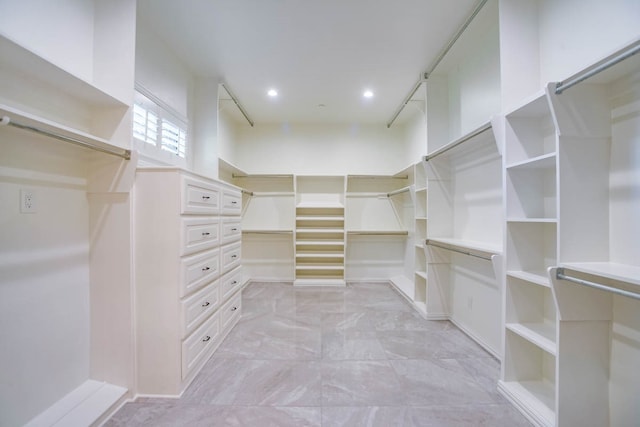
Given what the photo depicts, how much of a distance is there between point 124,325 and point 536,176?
285 cm

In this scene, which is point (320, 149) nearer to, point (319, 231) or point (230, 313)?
point (319, 231)

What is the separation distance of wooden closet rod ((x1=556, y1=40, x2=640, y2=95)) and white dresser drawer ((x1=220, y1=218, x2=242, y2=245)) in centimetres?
242

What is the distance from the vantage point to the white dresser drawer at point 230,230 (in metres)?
2.18

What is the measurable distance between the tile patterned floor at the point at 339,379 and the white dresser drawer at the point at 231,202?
4.03ft

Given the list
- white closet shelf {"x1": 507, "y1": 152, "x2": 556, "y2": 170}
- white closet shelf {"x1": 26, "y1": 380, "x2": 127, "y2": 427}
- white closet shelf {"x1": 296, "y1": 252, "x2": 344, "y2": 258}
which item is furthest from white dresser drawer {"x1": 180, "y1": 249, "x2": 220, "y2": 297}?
white closet shelf {"x1": 507, "y1": 152, "x2": 556, "y2": 170}

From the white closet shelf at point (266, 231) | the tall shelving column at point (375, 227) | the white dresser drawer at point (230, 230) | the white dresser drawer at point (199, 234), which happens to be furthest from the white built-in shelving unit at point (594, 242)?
the white closet shelf at point (266, 231)

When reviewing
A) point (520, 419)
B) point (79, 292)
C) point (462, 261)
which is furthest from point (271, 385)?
point (462, 261)

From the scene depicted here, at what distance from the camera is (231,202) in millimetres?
2350

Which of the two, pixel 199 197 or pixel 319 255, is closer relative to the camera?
pixel 199 197

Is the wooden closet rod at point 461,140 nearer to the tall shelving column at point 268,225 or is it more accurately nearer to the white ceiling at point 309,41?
the white ceiling at point 309,41

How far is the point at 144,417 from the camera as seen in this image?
1375 millimetres

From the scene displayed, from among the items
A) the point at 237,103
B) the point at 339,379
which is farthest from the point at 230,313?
the point at 237,103

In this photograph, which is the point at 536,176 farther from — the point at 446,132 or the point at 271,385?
the point at 271,385

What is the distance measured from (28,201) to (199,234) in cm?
85
